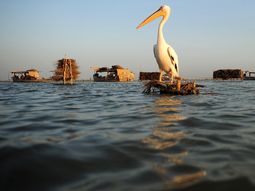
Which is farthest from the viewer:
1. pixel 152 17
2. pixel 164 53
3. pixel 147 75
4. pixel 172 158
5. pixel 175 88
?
pixel 147 75

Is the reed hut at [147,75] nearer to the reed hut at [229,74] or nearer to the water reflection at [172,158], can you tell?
the reed hut at [229,74]

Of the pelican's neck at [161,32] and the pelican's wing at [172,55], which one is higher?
the pelican's neck at [161,32]

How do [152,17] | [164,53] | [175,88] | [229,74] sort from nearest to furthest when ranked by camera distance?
[164,53]
[175,88]
[152,17]
[229,74]

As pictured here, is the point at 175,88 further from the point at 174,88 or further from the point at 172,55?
the point at 172,55

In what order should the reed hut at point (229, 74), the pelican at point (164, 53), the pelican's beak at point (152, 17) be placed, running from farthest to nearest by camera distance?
1. the reed hut at point (229, 74)
2. the pelican's beak at point (152, 17)
3. the pelican at point (164, 53)

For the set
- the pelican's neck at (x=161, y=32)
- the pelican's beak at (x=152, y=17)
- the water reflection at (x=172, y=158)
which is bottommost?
the water reflection at (x=172, y=158)

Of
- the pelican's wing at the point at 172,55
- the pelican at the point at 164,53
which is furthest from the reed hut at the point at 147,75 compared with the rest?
the pelican's wing at the point at 172,55

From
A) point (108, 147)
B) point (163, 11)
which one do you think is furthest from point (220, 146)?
point (163, 11)

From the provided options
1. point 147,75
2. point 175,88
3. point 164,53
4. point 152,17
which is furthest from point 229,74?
point 164,53

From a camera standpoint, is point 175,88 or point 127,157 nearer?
point 127,157

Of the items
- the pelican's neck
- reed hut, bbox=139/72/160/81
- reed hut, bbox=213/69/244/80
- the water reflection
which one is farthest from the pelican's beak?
reed hut, bbox=213/69/244/80

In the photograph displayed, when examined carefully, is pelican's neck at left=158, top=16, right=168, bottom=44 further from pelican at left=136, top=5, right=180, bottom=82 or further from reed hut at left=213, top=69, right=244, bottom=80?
reed hut at left=213, top=69, right=244, bottom=80

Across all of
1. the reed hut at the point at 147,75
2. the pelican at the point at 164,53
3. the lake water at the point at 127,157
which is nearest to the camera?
the lake water at the point at 127,157

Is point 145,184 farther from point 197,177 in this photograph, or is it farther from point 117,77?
point 117,77
